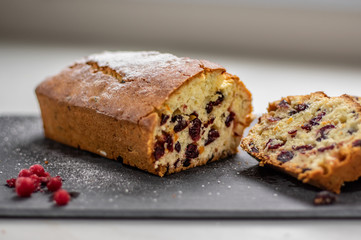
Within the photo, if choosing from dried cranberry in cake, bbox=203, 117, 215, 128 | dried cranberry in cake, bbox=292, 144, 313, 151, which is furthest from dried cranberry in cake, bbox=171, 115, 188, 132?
dried cranberry in cake, bbox=292, 144, 313, 151

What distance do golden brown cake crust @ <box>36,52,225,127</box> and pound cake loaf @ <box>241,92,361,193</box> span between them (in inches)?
25.0

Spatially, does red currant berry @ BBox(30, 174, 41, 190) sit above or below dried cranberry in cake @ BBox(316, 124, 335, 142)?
below

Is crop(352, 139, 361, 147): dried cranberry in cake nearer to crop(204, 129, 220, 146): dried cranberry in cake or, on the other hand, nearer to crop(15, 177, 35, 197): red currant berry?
crop(204, 129, 220, 146): dried cranberry in cake

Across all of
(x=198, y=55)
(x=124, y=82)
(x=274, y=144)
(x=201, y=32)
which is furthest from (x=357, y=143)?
(x=201, y=32)

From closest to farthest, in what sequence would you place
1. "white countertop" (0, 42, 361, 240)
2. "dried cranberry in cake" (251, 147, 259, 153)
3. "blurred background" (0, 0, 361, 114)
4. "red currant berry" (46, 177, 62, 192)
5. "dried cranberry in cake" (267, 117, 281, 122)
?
"white countertop" (0, 42, 361, 240)
"red currant berry" (46, 177, 62, 192)
"dried cranberry in cake" (251, 147, 259, 153)
"dried cranberry in cake" (267, 117, 281, 122)
"blurred background" (0, 0, 361, 114)

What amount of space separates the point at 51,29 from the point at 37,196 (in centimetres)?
644

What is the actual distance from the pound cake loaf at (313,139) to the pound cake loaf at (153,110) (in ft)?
0.96

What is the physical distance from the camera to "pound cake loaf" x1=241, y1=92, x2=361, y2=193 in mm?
3217

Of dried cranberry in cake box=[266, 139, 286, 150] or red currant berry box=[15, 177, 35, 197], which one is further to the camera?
dried cranberry in cake box=[266, 139, 286, 150]

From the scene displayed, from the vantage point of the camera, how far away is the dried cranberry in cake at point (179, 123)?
3.65 metres

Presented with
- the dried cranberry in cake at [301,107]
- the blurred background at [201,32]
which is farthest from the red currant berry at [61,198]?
the blurred background at [201,32]

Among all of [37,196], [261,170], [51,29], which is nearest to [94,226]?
[37,196]

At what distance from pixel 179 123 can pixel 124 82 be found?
1.98ft

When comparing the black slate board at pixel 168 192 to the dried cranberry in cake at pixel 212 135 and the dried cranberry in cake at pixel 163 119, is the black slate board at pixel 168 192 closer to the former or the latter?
the dried cranberry in cake at pixel 212 135
